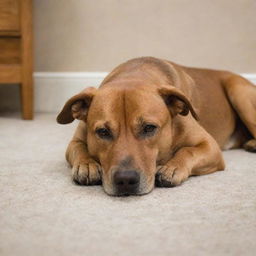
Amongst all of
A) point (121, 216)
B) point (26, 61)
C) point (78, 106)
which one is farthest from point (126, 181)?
point (26, 61)

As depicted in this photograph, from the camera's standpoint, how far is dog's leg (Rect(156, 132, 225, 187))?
7.60 ft

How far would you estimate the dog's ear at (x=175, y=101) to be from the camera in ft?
7.89

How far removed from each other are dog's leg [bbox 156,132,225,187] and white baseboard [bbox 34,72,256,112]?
199cm

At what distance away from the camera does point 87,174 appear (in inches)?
91.7

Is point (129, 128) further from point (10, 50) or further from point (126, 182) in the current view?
point (10, 50)

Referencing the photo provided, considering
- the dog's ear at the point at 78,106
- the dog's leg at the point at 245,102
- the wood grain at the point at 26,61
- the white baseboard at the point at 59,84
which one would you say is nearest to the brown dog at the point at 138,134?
the dog's ear at the point at 78,106

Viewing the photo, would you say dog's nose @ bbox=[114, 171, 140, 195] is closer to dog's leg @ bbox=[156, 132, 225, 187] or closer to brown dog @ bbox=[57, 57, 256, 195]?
brown dog @ bbox=[57, 57, 256, 195]

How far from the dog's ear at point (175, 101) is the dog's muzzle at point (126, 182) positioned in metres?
0.50

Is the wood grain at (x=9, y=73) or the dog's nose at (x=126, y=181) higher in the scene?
the dog's nose at (x=126, y=181)

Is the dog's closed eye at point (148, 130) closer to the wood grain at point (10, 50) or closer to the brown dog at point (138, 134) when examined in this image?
the brown dog at point (138, 134)

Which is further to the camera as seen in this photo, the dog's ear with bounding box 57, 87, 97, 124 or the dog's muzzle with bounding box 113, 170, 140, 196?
the dog's ear with bounding box 57, 87, 97, 124

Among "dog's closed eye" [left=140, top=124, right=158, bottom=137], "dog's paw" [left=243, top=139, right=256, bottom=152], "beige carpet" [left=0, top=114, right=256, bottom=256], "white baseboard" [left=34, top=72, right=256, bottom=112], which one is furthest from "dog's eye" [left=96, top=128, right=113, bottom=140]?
"white baseboard" [left=34, top=72, right=256, bottom=112]

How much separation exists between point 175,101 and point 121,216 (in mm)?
760

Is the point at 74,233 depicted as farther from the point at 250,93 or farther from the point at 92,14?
the point at 92,14
